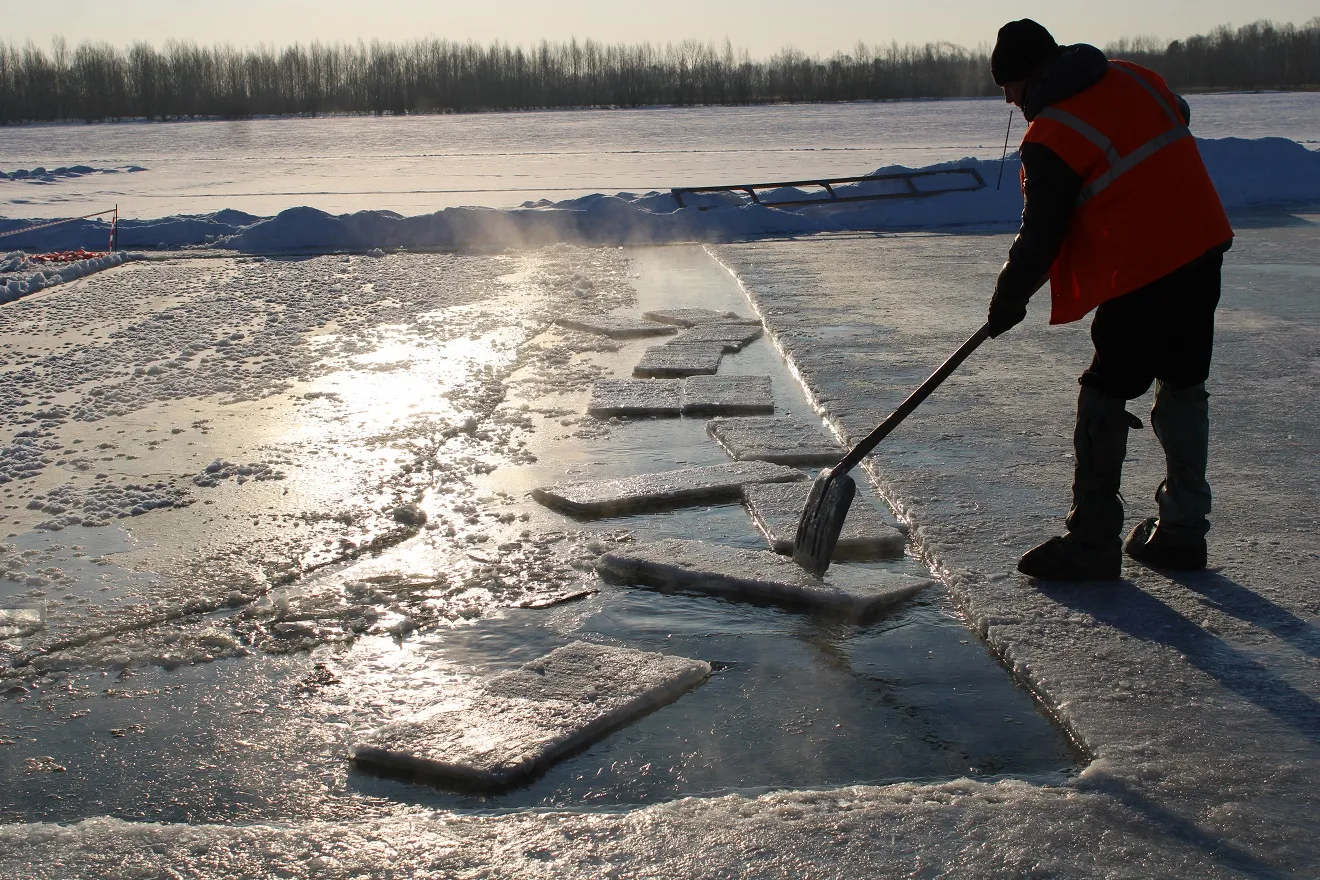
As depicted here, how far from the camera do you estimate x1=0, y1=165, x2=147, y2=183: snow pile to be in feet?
74.1

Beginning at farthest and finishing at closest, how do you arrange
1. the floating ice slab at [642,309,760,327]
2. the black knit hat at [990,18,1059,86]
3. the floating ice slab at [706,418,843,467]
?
the floating ice slab at [642,309,760,327] < the floating ice slab at [706,418,843,467] < the black knit hat at [990,18,1059,86]

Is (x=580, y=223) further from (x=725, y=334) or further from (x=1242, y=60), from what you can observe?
(x=1242, y=60)

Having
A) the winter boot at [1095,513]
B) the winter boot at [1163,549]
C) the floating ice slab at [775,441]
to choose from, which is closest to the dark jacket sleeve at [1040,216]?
the winter boot at [1095,513]

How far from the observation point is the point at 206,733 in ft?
7.85

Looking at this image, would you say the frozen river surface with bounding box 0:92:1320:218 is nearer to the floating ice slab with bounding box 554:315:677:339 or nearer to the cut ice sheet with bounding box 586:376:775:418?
the floating ice slab with bounding box 554:315:677:339

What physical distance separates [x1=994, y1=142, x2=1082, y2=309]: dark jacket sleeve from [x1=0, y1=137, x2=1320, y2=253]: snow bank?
376 inches

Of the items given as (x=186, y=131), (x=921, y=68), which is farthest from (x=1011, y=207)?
(x=921, y=68)

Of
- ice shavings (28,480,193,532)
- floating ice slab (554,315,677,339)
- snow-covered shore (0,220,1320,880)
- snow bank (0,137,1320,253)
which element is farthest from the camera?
snow bank (0,137,1320,253)

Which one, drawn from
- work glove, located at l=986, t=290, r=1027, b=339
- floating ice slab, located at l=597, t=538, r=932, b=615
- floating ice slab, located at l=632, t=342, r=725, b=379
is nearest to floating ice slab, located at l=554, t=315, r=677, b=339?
floating ice slab, located at l=632, t=342, r=725, b=379

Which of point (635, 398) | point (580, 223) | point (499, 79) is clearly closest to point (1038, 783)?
point (635, 398)

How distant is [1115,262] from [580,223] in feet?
34.6

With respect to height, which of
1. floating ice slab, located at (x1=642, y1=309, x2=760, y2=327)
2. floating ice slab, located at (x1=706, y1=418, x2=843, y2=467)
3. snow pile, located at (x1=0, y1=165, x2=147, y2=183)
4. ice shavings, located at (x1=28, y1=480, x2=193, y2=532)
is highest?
snow pile, located at (x1=0, y1=165, x2=147, y2=183)

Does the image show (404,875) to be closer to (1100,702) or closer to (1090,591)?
(1100,702)

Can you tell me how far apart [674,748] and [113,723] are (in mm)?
1145
